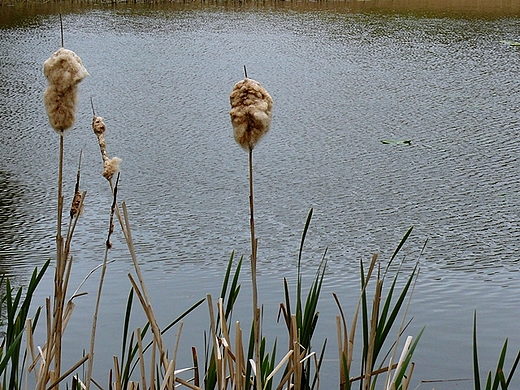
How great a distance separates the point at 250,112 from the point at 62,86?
0.18 m

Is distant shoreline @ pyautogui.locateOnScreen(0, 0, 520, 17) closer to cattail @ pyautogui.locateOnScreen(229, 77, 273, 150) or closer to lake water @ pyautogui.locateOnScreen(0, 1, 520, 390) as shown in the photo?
lake water @ pyautogui.locateOnScreen(0, 1, 520, 390)

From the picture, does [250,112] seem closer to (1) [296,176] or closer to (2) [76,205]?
(2) [76,205]

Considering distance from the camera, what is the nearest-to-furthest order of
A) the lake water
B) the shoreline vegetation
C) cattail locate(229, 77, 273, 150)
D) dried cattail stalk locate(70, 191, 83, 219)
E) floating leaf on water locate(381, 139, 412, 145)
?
cattail locate(229, 77, 273, 150), dried cattail stalk locate(70, 191, 83, 219), the lake water, floating leaf on water locate(381, 139, 412, 145), the shoreline vegetation

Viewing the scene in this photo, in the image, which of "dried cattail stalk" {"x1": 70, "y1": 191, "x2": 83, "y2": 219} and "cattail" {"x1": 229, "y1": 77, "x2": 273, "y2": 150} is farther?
"dried cattail stalk" {"x1": 70, "y1": 191, "x2": 83, "y2": 219}

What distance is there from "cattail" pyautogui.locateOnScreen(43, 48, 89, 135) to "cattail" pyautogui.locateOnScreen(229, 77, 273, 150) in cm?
15

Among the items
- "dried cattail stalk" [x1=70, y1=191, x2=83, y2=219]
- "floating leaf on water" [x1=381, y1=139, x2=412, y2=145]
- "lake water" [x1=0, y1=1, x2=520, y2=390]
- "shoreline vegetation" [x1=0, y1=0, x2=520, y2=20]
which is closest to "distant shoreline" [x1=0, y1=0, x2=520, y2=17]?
"shoreline vegetation" [x1=0, y1=0, x2=520, y2=20]

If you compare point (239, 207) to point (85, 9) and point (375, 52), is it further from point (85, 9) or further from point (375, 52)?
point (85, 9)

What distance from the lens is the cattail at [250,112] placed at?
695 mm

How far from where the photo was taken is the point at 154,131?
420 centimetres

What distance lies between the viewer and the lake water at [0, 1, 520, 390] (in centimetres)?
219

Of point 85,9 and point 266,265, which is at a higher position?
point 85,9

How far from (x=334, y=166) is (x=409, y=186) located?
41 cm

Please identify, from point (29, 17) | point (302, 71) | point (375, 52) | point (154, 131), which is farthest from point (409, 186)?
point (29, 17)

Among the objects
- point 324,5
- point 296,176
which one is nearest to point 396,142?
point 296,176
